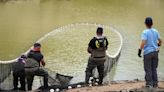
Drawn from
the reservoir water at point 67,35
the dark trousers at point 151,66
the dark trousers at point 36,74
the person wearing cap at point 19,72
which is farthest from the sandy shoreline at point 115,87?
the reservoir water at point 67,35

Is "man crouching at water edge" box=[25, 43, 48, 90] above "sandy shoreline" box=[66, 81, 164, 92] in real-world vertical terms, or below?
above

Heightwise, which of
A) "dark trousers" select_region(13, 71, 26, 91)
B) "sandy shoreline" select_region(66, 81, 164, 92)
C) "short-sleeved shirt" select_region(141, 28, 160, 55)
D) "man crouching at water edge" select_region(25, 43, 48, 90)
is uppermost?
"short-sleeved shirt" select_region(141, 28, 160, 55)

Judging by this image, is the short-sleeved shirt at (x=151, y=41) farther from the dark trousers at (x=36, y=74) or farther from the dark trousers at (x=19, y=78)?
the dark trousers at (x=19, y=78)

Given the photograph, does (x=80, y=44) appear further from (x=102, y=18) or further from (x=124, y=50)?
(x=102, y=18)

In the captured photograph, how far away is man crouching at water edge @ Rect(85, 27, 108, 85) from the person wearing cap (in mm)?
Result: 1765

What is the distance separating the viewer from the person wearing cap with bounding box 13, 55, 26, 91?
11.1 meters

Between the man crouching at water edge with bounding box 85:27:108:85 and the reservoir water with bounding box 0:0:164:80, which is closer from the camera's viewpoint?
the man crouching at water edge with bounding box 85:27:108:85

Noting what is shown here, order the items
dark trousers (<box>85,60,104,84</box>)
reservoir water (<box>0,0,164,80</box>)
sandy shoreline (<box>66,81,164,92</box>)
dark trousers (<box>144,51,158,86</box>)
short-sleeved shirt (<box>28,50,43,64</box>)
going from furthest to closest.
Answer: reservoir water (<box>0,0,164,80</box>) → dark trousers (<box>85,60,104,84</box>) → short-sleeved shirt (<box>28,50,43,64</box>) → sandy shoreline (<box>66,81,164,92</box>) → dark trousers (<box>144,51,158,86</box>)

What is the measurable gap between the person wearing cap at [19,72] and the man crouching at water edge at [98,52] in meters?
1.76

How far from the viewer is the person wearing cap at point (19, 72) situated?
1109 centimetres

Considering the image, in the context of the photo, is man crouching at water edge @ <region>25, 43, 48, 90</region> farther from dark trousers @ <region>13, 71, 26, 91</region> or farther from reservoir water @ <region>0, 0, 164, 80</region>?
reservoir water @ <region>0, 0, 164, 80</region>

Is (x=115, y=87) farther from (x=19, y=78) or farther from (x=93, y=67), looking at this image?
(x=19, y=78)

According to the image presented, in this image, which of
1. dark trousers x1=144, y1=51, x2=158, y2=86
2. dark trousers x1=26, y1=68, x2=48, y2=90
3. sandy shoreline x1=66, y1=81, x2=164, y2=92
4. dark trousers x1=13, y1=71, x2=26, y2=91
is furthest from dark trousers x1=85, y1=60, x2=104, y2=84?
dark trousers x1=144, y1=51, x2=158, y2=86

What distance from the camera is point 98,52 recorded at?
37.6 ft
